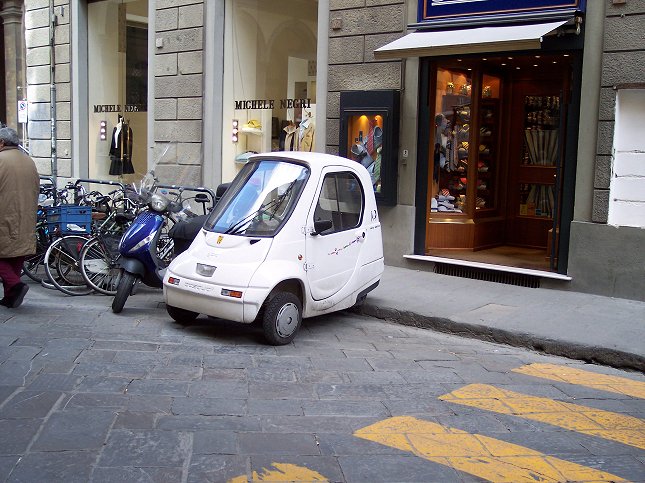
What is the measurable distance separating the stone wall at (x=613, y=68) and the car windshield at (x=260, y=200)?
3740 mm

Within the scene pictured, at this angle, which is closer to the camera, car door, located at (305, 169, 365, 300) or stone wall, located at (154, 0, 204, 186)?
car door, located at (305, 169, 365, 300)

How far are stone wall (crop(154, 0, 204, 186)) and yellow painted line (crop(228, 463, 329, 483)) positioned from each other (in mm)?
9686

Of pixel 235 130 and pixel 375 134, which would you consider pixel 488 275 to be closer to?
pixel 375 134

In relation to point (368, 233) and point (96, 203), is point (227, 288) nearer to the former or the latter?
Result: point (368, 233)

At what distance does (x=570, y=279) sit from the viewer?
9031mm

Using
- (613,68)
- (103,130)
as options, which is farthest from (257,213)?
(103,130)

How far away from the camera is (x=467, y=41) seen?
365 inches

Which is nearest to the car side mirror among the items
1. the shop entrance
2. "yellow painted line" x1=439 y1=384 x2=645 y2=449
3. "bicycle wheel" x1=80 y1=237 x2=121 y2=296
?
"yellow painted line" x1=439 y1=384 x2=645 y2=449

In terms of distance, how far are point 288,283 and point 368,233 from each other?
4.07ft

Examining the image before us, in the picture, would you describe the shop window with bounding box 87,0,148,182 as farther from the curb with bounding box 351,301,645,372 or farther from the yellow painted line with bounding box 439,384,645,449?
the yellow painted line with bounding box 439,384,645,449

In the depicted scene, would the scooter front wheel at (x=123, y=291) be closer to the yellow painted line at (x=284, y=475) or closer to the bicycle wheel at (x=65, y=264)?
the bicycle wheel at (x=65, y=264)

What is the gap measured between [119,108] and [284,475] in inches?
504

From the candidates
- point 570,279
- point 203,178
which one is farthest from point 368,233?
point 203,178

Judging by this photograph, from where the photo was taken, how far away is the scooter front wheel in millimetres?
7879
